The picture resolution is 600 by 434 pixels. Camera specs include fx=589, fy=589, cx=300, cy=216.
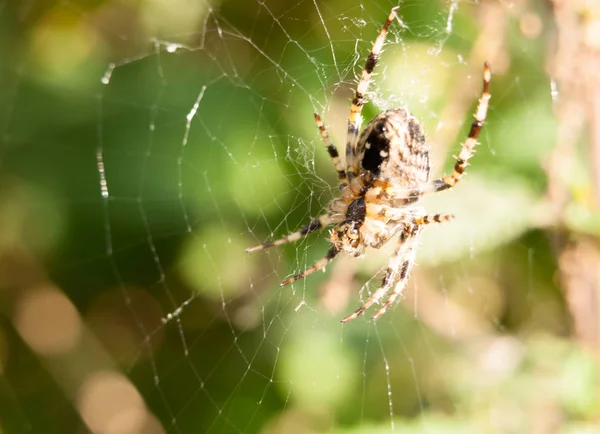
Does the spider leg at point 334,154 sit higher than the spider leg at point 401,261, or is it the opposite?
the spider leg at point 334,154

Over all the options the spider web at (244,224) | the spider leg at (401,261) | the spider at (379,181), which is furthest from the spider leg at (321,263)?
the spider leg at (401,261)

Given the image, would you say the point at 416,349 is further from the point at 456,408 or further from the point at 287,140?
the point at 287,140

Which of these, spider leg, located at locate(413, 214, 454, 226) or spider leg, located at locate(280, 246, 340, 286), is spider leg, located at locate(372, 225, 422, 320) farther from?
spider leg, located at locate(280, 246, 340, 286)

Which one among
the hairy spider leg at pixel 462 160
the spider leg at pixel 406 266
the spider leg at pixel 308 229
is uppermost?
the hairy spider leg at pixel 462 160

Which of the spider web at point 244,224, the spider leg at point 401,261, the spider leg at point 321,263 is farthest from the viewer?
the spider web at point 244,224

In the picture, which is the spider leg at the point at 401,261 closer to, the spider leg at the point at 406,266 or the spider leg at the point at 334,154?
the spider leg at the point at 406,266

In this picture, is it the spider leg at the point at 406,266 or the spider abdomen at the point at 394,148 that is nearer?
the spider abdomen at the point at 394,148

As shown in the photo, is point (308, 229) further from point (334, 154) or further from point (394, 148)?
point (394, 148)
